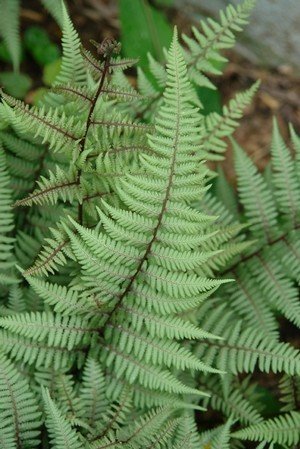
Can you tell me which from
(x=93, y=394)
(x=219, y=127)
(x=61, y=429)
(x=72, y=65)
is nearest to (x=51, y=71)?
(x=72, y=65)

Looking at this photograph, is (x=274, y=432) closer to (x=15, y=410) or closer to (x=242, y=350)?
(x=242, y=350)

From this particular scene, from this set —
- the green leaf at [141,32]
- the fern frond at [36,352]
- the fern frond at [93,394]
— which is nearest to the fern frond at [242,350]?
the fern frond at [93,394]

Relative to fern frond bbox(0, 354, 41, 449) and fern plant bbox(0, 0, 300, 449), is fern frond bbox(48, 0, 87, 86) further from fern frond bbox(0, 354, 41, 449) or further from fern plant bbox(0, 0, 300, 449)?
fern frond bbox(0, 354, 41, 449)

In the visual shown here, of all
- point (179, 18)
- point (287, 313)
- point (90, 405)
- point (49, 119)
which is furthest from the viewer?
point (179, 18)

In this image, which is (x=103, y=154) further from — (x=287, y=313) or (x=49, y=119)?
(x=287, y=313)

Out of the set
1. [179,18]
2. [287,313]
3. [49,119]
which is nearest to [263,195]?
[287,313]

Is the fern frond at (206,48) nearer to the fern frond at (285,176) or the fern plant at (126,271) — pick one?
the fern plant at (126,271)
